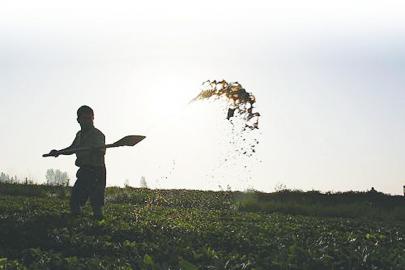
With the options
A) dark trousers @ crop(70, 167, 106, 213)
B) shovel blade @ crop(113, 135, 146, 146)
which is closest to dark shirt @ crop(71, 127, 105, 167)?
dark trousers @ crop(70, 167, 106, 213)

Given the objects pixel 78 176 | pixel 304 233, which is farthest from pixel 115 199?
pixel 304 233

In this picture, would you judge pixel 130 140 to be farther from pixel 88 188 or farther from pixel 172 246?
pixel 172 246

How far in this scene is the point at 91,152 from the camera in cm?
1279

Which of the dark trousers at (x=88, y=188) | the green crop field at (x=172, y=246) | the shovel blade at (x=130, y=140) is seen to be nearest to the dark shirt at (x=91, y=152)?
the dark trousers at (x=88, y=188)

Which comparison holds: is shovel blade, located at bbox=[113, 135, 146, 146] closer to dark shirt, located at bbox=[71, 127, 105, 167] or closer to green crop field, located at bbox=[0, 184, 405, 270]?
dark shirt, located at bbox=[71, 127, 105, 167]

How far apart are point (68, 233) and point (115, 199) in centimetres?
1557

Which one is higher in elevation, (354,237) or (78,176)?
(78,176)

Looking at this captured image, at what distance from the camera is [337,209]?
966 inches

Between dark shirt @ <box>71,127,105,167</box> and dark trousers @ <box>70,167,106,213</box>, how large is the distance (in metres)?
0.13

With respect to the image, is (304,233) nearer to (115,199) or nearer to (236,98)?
(236,98)

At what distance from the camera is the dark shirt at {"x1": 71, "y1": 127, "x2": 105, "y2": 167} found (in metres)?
12.7

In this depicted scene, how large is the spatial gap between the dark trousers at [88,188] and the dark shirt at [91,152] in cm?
13

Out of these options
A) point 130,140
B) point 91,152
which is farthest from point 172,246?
point 91,152

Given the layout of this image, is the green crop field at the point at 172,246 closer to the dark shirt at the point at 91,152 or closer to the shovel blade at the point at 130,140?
the dark shirt at the point at 91,152
